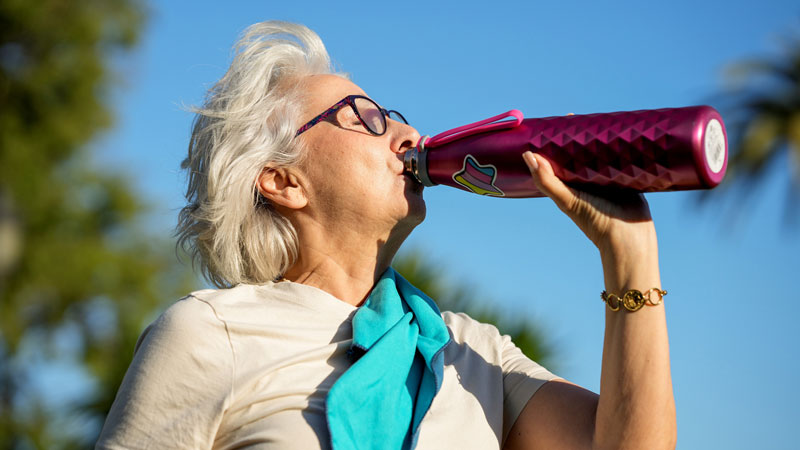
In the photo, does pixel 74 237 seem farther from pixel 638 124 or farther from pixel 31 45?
pixel 638 124

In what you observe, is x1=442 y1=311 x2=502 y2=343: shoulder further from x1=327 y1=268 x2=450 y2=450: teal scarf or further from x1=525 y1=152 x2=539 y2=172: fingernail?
x1=525 y1=152 x2=539 y2=172: fingernail

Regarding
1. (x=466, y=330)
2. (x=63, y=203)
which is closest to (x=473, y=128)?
(x=466, y=330)

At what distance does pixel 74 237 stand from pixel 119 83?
3.50 meters

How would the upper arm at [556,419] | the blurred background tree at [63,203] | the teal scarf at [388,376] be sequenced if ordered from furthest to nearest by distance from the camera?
the blurred background tree at [63,203] → the upper arm at [556,419] → the teal scarf at [388,376]

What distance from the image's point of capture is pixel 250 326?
2160 mm

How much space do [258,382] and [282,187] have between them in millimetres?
746

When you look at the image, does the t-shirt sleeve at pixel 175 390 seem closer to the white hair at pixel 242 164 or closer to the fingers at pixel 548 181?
the white hair at pixel 242 164

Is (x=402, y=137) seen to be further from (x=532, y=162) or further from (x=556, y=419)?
(x=556, y=419)

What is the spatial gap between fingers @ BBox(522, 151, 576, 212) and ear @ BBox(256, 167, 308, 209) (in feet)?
2.82

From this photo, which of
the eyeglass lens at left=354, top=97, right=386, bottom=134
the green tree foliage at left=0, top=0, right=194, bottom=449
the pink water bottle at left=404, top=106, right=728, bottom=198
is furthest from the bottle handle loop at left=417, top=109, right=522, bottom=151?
the green tree foliage at left=0, top=0, right=194, bottom=449

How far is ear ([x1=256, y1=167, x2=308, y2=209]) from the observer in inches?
101

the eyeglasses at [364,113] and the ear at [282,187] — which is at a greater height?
the eyeglasses at [364,113]

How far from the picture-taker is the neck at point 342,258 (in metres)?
2.51

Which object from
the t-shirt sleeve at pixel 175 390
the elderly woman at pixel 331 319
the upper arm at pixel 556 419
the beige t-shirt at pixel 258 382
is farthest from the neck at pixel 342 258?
the upper arm at pixel 556 419
